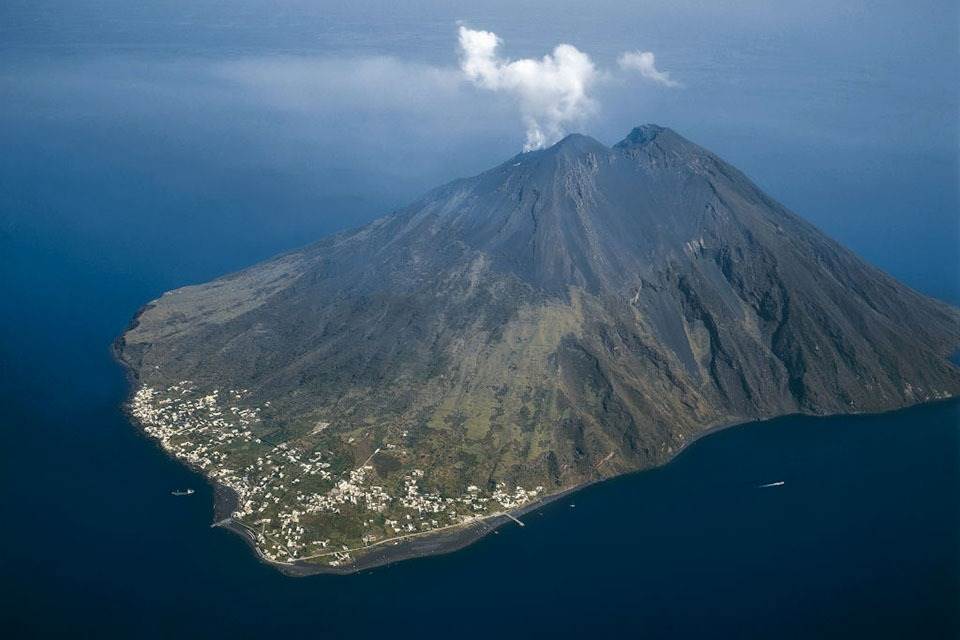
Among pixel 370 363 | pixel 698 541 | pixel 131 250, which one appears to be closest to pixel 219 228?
pixel 131 250

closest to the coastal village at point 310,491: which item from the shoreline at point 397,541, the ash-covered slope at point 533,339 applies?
the ash-covered slope at point 533,339

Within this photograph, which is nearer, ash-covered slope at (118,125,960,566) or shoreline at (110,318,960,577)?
shoreline at (110,318,960,577)

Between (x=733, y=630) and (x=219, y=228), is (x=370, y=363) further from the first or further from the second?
(x=219, y=228)

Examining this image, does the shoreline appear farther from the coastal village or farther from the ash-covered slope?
the ash-covered slope

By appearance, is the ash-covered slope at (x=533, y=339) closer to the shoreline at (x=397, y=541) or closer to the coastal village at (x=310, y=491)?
the coastal village at (x=310, y=491)

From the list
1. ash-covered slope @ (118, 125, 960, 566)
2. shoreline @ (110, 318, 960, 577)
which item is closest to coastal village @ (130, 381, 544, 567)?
ash-covered slope @ (118, 125, 960, 566)
